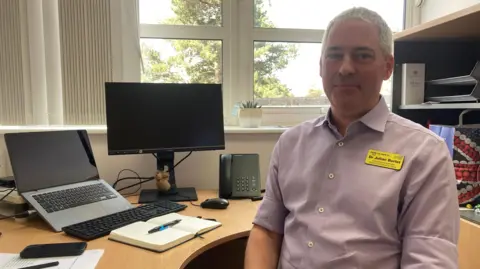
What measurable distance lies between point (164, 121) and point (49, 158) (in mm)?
531

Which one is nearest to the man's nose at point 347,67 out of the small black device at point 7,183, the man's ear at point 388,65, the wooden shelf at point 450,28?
the man's ear at point 388,65

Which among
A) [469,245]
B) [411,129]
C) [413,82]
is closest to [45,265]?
[411,129]

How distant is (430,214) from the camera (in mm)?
960

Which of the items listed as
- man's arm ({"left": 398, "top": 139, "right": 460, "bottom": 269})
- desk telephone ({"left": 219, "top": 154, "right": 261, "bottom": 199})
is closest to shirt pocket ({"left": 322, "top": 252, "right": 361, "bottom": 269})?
man's arm ({"left": 398, "top": 139, "right": 460, "bottom": 269})

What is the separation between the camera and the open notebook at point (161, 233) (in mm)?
1226

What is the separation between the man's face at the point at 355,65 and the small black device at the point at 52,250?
0.92 m

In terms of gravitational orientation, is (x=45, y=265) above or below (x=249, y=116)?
below

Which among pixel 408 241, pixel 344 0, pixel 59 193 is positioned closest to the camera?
pixel 408 241

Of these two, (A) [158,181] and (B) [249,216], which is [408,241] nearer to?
(B) [249,216]

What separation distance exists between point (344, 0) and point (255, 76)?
78 centimetres

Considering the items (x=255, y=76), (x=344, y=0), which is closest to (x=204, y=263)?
(x=255, y=76)

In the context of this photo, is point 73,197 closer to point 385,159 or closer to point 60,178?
point 60,178

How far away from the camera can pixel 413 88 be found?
1791 mm

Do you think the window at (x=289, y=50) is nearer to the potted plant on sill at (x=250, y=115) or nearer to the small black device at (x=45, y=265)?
the potted plant on sill at (x=250, y=115)
